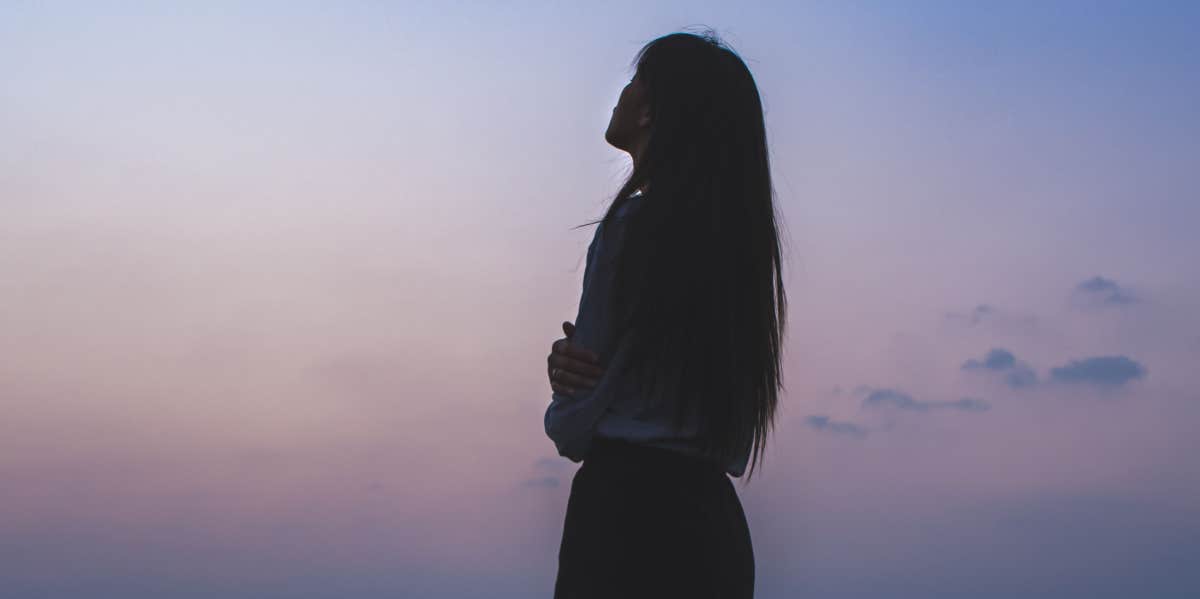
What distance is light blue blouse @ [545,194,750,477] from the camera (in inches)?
108

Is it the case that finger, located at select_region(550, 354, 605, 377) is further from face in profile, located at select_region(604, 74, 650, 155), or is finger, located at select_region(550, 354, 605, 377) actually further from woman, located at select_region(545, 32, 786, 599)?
face in profile, located at select_region(604, 74, 650, 155)

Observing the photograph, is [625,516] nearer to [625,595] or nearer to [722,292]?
[625,595]

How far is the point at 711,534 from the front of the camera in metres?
2.72

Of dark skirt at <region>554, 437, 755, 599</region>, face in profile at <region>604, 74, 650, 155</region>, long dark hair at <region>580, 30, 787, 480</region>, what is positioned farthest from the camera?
face in profile at <region>604, 74, 650, 155</region>

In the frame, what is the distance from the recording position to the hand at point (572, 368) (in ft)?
9.00

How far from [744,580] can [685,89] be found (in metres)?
1.24

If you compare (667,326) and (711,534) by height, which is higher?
(667,326)

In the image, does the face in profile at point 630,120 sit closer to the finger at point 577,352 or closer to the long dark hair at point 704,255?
the long dark hair at point 704,255

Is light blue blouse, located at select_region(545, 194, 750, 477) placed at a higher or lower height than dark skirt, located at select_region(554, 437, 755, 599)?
higher

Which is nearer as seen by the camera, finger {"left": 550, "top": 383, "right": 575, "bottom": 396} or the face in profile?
finger {"left": 550, "top": 383, "right": 575, "bottom": 396}

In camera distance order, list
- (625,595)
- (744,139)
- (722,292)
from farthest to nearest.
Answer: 1. (744,139)
2. (722,292)
3. (625,595)

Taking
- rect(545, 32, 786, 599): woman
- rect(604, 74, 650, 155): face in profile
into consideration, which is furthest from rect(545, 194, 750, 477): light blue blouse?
rect(604, 74, 650, 155): face in profile

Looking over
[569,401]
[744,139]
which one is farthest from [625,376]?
[744,139]

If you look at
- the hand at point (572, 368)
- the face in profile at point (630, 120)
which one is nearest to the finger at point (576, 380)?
the hand at point (572, 368)
